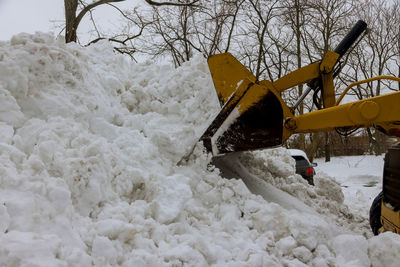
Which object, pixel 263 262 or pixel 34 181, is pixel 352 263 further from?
pixel 34 181

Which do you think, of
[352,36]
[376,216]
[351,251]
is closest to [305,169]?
[376,216]

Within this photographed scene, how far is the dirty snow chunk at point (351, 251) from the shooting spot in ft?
8.07

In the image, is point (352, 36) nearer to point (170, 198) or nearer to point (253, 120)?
point (253, 120)

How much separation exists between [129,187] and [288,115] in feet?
6.55

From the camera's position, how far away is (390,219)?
3.04 metres

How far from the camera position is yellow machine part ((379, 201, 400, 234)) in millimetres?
2891

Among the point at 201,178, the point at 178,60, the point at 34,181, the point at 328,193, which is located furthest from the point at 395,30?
the point at 34,181

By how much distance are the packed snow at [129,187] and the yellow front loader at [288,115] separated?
31 centimetres

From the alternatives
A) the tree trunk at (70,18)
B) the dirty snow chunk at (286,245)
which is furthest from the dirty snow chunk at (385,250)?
the tree trunk at (70,18)

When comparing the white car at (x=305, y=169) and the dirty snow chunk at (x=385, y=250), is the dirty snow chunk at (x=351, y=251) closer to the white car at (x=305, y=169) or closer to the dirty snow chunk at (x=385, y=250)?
the dirty snow chunk at (x=385, y=250)

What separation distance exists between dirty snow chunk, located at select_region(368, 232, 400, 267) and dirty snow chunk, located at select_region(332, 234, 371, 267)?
0.17 ft

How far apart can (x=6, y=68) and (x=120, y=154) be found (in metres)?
1.52

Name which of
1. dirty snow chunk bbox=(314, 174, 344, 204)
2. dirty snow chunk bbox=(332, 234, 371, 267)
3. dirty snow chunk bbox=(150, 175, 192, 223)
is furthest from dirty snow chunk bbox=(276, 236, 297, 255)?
dirty snow chunk bbox=(314, 174, 344, 204)

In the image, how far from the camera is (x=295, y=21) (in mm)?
16812
